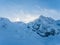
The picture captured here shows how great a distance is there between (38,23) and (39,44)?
10.4 ft

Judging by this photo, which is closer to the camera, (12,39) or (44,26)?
(12,39)

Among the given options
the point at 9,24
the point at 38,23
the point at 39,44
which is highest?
the point at 38,23

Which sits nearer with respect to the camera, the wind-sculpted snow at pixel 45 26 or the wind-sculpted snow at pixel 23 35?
the wind-sculpted snow at pixel 23 35

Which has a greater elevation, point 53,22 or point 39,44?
point 53,22

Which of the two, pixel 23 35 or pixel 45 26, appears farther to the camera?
pixel 45 26

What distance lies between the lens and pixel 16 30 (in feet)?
65.0

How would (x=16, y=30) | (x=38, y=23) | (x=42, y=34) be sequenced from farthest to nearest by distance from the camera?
(x=38, y=23)
(x=42, y=34)
(x=16, y=30)

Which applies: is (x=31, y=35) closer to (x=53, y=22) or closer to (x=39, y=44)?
(x=39, y=44)

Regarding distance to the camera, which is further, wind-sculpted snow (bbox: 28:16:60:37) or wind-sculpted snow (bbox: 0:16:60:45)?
wind-sculpted snow (bbox: 28:16:60:37)

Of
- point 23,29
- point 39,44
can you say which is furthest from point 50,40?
point 23,29

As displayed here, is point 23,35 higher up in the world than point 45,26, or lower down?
lower down

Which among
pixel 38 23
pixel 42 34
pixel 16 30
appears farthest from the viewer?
pixel 38 23

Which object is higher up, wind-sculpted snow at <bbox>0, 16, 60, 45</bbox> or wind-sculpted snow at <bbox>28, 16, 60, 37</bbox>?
wind-sculpted snow at <bbox>28, 16, 60, 37</bbox>

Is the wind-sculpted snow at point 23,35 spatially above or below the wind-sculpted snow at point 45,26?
below
